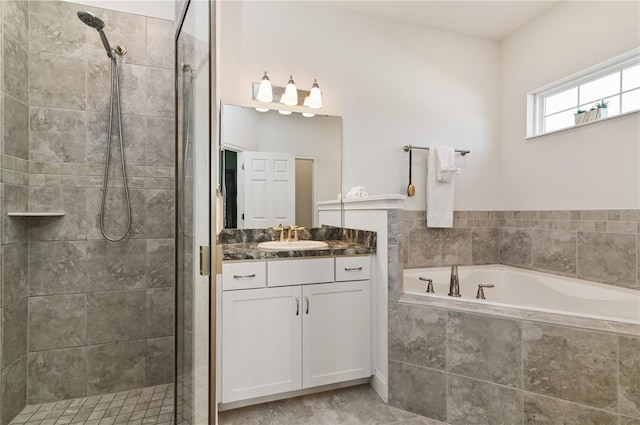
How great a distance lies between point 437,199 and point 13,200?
9.37ft

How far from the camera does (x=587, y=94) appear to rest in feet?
8.00

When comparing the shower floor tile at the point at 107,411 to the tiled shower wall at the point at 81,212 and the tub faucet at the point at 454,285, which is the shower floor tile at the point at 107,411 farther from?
the tub faucet at the point at 454,285

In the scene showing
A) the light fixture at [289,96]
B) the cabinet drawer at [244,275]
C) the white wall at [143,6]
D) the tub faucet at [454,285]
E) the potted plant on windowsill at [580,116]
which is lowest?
the tub faucet at [454,285]

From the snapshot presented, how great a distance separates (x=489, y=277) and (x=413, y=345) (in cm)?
137

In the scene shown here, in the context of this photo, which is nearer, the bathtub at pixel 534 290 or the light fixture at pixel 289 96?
the bathtub at pixel 534 290

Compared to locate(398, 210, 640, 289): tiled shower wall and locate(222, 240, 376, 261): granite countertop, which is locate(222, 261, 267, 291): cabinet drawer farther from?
locate(398, 210, 640, 289): tiled shower wall

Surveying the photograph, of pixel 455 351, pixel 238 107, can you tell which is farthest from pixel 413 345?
pixel 238 107

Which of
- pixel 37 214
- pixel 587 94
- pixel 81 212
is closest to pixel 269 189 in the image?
pixel 81 212

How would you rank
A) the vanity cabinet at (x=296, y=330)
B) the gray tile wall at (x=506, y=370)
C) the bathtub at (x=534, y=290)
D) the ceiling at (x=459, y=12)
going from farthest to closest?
the ceiling at (x=459, y=12), the bathtub at (x=534, y=290), the vanity cabinet at (x=296, y=330), the gray tile wall at (x=506, y=370)

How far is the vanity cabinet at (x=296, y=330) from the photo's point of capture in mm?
1706

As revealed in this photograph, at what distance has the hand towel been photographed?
8.81 feet

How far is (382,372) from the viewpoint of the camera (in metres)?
1.87

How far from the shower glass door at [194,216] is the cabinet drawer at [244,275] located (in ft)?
1.24

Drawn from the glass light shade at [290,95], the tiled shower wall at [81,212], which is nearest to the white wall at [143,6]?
the tiled shower wall at [81,212]
